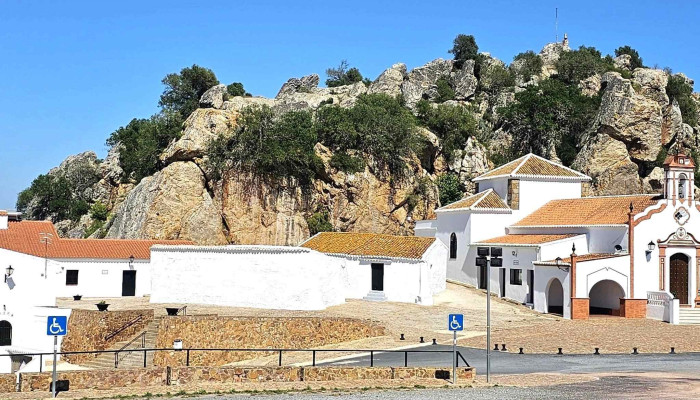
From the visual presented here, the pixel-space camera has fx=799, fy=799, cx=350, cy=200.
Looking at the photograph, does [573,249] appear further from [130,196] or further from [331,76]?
[331,76]

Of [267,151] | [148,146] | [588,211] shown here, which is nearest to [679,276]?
[588,211]

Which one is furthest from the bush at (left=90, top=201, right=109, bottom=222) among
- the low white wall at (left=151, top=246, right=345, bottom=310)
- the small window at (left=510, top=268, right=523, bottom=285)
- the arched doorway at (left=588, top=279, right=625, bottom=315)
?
the arched doorway at (left=588, top=279, right=625, bottom=315)

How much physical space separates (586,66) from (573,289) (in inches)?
1764

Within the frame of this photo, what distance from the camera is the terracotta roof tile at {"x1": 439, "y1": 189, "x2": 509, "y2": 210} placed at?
47.0 meters

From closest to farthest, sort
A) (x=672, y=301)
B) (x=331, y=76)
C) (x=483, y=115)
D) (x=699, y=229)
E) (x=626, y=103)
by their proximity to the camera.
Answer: (x=672, y=301), (x=699, y=229), (x=626, y=103), (x=483, y=115), (x=331, y=76)

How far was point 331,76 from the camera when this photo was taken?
93562 mm

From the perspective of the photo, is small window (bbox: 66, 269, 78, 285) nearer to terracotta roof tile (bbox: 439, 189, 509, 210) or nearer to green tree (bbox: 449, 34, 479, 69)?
terracotta roof tile (bbox: 439, 189, 509, 210)

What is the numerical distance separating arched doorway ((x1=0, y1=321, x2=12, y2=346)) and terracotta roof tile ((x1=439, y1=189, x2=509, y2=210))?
25.5m

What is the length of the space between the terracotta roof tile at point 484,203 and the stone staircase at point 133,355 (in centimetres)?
2145

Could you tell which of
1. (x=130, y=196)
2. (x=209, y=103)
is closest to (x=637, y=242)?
(x=130, y=196)

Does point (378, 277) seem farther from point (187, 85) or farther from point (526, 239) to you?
point (187, 85)

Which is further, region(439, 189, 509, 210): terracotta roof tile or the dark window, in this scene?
the dark window

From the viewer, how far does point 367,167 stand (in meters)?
59.0

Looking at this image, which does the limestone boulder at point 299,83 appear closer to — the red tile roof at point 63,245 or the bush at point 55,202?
the bush at point 55,202
